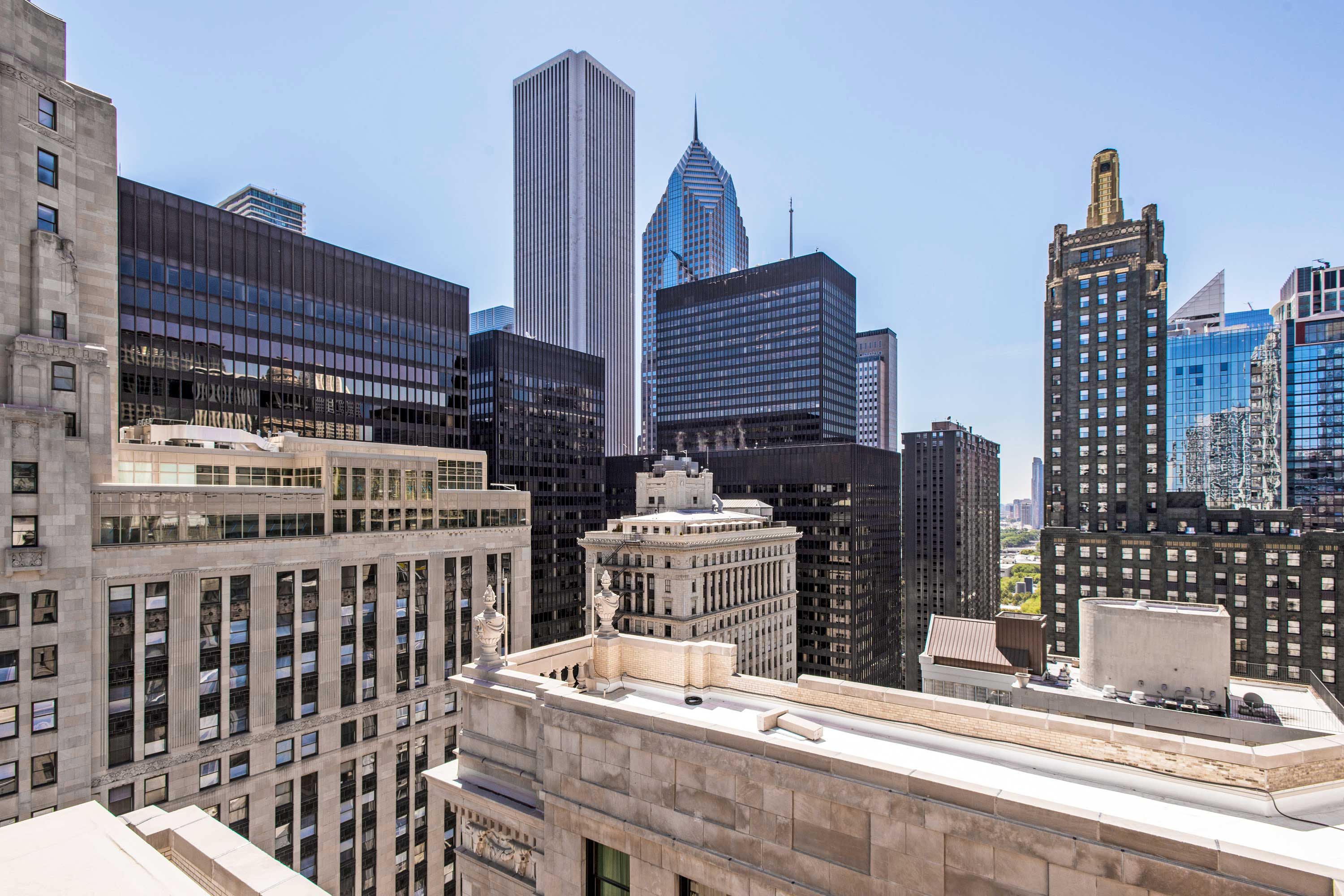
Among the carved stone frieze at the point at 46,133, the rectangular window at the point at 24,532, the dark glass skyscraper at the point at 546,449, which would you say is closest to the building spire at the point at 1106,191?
the dark glass skyscraper at the point at 546,449

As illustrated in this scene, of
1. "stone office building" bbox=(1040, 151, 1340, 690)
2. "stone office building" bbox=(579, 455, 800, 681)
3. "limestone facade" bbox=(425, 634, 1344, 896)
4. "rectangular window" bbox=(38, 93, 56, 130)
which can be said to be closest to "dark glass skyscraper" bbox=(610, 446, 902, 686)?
"stone office building" bbox=(579, 455, 800, 681)

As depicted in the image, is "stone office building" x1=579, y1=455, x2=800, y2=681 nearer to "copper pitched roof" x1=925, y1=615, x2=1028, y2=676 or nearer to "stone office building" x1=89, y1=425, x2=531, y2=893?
"stone office building" x1=89, y1=425, x2=531, y2=893

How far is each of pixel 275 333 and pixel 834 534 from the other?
110045mm

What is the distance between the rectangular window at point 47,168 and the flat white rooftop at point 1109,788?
2338 inches

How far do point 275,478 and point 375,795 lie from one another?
29.6 m

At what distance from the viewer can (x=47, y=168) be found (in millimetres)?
48094

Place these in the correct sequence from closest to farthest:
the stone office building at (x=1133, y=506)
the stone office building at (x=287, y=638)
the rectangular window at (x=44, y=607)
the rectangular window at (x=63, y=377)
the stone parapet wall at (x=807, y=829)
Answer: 1. the stone parapet wall at (x=807, y=829)
2. the rectangular window at (x=44, y=607)
3. the stone office building at (x=287, y=638)
4. the rectangular window at (x=63, y=377)
5. the stone office building at (x=1133, y=506)

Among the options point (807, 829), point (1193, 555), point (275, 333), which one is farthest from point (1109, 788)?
point (275, 333)

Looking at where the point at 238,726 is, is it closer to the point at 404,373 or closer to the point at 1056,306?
the point at 404,373

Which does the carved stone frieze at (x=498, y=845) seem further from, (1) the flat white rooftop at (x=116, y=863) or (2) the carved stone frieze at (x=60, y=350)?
(2) the carved stone frieze at (x=60, y=350)

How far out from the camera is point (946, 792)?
15828mm

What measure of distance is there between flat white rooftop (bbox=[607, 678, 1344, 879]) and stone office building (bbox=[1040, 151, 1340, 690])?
9531 cm

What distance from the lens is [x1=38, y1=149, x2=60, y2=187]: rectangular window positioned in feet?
156

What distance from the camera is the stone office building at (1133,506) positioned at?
88688mm
